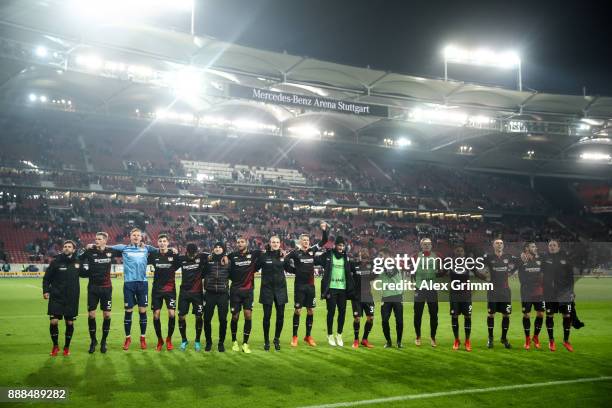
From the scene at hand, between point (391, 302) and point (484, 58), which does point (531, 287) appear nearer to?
point (391, 302)

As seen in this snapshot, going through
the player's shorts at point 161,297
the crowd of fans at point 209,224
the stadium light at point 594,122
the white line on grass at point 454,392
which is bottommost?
the white line on grass at point 454,392

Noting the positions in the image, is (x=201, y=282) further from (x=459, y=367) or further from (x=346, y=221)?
(x=346, y=221)

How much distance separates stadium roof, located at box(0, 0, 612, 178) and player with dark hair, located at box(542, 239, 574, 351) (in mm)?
23072

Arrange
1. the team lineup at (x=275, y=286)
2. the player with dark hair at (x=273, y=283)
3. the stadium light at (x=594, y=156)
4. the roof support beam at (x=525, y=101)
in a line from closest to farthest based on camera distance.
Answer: the team lineup at (x=275, y=286), the player with dark hair at (x=273, y=283), the roof support beam at (x=525, y=101), the stadium light at (x=594, y=156)

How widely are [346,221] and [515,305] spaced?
33.2 meters

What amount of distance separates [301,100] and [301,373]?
82.6ft

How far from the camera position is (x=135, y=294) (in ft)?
33.2

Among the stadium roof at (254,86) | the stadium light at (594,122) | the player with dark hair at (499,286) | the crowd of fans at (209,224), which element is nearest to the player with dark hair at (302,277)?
the player with dark hair at (499,286)

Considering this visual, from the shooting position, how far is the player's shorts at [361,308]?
418 inches

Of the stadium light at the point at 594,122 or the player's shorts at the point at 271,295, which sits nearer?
the player's shorts at the point at 271,295

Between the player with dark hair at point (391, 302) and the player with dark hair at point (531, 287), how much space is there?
283 cm

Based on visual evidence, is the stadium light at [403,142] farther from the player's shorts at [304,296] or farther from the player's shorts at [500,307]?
the player's shorts at [304,296]

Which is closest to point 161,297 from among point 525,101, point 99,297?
point 99,297

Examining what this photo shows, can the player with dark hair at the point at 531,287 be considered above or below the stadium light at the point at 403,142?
below
